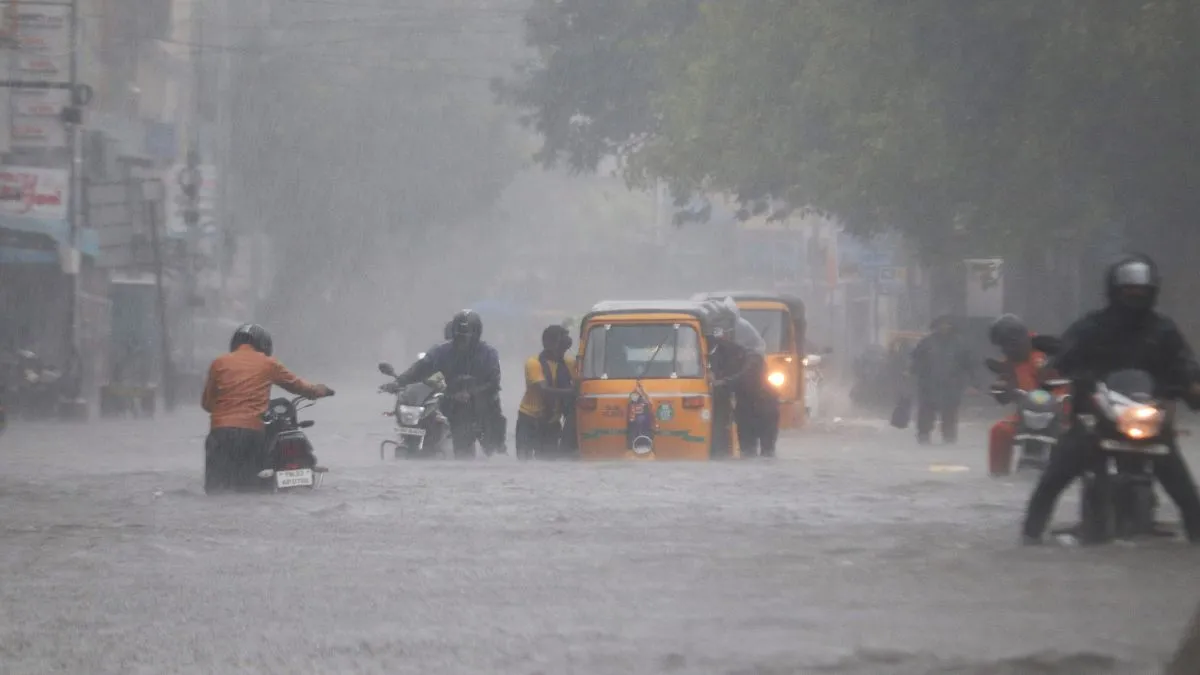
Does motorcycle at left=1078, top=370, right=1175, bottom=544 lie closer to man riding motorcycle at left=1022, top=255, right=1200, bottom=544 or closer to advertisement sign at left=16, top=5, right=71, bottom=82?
man riding motorcycle at left=1022, top=255, right=1200, bottom=544

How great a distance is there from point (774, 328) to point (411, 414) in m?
11.9

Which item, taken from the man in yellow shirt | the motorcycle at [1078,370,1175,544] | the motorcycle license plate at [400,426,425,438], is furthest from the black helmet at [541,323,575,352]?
the motorcycle at [1078,370,1175,544]

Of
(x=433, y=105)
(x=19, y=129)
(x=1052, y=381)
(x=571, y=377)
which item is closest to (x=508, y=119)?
(x=433, y=105)

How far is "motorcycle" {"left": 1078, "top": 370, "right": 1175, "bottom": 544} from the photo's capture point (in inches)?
436

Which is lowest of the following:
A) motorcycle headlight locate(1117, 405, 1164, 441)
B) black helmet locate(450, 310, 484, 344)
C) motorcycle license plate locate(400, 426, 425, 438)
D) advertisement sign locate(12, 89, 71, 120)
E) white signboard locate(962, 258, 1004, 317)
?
motorcycle license plate locate(400, 426, 425, 438)

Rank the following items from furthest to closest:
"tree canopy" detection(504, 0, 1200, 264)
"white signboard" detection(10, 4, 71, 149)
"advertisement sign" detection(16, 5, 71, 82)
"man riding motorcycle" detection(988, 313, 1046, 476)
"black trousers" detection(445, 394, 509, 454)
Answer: "white signboard" detection(10, 4, 71, 149)
"advertisement sign" detection(16, 5, 71, 82)
"tree canopy" detection(504, 0, 1200, 264)
"black trousers" detection(445, 394, 509, 454)
"man riding motorcycle" detection(988, 313, 1046, 476)

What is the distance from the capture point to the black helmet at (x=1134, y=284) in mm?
11312

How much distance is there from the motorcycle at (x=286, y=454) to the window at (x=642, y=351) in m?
6.08

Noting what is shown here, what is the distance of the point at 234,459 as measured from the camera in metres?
16.6

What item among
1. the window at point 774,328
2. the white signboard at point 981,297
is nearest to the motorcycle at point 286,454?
the window at point 774,328

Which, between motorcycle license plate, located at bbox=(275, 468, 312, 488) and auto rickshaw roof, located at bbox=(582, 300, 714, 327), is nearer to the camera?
motorcycle license plate, located at bbox=(275, 468, 312, 488)

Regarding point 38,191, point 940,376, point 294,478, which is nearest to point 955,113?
point 940,376

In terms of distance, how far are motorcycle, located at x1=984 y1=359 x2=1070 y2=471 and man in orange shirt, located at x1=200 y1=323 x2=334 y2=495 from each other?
4934 millimetres

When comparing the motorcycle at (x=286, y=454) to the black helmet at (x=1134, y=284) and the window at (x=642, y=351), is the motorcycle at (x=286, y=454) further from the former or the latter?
the black helmet at (x=1134, y=284)
